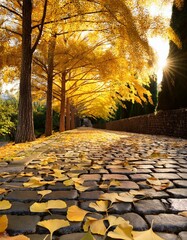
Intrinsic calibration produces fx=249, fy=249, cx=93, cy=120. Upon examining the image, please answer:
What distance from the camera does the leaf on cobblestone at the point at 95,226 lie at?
1233 millimetres

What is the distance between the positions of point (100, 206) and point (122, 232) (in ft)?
1.32

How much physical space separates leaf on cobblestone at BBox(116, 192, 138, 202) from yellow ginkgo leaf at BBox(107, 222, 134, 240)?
1.45 feet

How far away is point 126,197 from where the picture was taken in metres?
1.76

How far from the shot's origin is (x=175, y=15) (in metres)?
9.79

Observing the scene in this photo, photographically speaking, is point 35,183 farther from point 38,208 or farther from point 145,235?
point 145,235

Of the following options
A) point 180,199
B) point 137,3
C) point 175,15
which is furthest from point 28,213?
point 175,15

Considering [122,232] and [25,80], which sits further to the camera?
[25,80]

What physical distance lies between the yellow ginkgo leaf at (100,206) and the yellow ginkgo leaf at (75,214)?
10 centimetres

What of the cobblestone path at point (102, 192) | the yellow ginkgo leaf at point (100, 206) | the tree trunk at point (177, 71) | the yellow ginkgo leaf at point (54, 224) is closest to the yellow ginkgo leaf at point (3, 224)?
the cobblestone path at point (102, 192)

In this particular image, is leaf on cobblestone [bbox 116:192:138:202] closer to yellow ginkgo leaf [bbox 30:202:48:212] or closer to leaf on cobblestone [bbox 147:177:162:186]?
leaf on cobblestone [bbox 147:177:162:186]

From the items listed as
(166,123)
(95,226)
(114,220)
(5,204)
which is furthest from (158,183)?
(166,123)

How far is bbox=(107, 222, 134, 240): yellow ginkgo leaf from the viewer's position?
1134 millimetres

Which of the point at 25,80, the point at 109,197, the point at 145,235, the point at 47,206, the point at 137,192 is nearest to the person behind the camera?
the point at 145,235

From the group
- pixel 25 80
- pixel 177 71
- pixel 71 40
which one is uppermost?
pixel 71 40
